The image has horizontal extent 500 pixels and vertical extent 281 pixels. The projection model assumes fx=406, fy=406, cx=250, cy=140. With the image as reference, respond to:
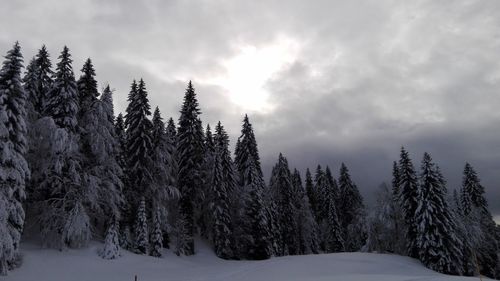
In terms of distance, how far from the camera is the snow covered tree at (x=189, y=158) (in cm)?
4975

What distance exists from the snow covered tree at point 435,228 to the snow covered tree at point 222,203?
2230 cm

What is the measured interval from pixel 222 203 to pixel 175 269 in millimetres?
16323

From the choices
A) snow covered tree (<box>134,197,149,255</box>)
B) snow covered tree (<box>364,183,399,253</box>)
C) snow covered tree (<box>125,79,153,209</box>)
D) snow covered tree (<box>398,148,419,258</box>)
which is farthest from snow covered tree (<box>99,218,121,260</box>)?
snow covered tree (<box>364,183,399,253</box>)

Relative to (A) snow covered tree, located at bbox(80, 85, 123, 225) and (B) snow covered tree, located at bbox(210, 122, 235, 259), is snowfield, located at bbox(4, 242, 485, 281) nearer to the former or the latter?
(A) snow covered tree, located at bbox(80, 85, 123, 225)

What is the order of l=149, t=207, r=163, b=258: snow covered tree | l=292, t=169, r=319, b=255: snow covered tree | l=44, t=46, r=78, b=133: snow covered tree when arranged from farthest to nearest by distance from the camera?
l=292, t=169, r=319, b=255: snow covered tree
l=149, t=207, r=163, b=258: snow covered tree
l=44, t=46, r=78, b=133: snow covered tree

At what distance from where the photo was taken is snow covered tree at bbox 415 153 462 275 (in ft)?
144

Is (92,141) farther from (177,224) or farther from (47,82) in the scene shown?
(177,224)

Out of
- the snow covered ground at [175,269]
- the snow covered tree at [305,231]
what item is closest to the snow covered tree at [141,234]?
the snow covered ground at [175,269]

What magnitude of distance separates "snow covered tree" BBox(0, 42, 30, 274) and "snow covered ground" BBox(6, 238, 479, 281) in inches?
113

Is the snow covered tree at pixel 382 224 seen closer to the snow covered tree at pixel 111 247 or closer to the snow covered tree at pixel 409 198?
the snow covered tree at pixel 409 198

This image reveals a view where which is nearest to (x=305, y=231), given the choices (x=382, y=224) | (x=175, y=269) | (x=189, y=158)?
(x=382, y=224)

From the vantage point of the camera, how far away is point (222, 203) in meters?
51.1

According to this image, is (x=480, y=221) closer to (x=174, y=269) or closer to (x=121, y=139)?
(x=174, y=269)

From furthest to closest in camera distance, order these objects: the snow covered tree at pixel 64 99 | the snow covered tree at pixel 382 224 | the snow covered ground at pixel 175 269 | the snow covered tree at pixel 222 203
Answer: the snow covered tree at pixel 382 224 < the snow covered tree at pixel 222 203 < the snow covered tree at pixel 64 99 < the snow covered ground at pixel 175 269
